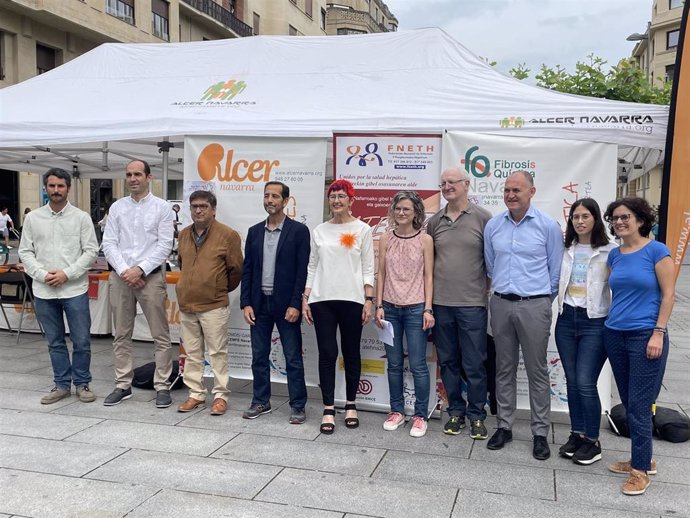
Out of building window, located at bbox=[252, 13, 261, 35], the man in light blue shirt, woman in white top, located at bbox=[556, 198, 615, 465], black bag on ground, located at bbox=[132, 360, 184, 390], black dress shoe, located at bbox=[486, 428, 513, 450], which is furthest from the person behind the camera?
building window, located at bbox=[252, 13, 261, 35]

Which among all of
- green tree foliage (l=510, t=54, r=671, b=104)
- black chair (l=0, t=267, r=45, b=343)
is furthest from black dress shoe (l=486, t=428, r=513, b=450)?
green tree foliage (l=510, t=54, r=671, b=104)

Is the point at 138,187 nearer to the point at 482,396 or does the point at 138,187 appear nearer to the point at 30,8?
the point at 482,396

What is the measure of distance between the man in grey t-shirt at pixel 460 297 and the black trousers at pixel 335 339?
23.6 inches

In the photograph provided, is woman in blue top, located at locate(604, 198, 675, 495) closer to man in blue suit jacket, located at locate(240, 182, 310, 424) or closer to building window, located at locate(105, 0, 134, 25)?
man in blue suit jacket, located at locate(240, 182, 310, 424)

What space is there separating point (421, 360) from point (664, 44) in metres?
52.7

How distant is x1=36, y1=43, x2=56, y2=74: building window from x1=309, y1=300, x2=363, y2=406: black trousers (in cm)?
2313

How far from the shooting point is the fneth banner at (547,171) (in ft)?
15.8

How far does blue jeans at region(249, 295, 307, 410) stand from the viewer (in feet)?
15.6

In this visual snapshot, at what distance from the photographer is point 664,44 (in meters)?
48.1

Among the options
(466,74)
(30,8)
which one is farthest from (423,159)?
(30,8)

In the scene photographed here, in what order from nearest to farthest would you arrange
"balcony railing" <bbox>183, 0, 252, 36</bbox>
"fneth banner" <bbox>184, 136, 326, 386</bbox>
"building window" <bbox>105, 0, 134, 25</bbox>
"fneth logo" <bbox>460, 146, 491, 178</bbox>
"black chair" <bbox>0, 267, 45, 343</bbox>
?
"fneth logo" <bbox>460, 146, 491, 178</bbox> < "fneth banner" <bbox>184, 136, 326, 386</bbox> < "black chair" <bbox>0, 267, 45, 343</bbox> < "building window" <bbox>105, 0, 134, 25</bbox> < "balcony railing" <bbox>183, 0, 252, 36</bbox>

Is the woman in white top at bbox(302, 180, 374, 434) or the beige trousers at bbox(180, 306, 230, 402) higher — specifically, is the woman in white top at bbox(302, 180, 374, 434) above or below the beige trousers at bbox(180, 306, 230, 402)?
above

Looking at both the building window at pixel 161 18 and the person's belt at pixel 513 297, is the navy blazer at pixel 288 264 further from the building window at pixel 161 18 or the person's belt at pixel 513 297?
the building window at pixel 161 18

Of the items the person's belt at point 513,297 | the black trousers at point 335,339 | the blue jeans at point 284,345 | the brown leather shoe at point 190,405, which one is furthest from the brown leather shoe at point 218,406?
the person's belt at point 513,297
